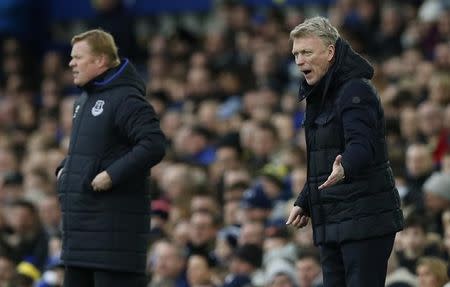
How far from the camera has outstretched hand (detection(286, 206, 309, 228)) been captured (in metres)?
7.10

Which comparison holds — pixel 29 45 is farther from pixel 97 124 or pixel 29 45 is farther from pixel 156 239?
pixel 97 124

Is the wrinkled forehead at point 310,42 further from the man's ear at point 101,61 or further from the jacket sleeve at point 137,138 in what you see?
the man's ear at point 101,61

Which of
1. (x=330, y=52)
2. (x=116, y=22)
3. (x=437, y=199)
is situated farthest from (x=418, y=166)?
(x=116, y=22)

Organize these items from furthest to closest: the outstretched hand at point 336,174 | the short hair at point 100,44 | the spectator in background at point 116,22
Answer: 1. the spectator in background at point 116,22
2. the short hair at point 100,44
3. the outstretched hand at point 336,174

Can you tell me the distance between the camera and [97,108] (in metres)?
7.93

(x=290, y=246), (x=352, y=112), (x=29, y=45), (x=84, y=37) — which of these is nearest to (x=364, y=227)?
(x=352, y=112)

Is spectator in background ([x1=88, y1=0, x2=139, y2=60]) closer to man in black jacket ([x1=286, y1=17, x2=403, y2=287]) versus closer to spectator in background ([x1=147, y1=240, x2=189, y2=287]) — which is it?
spectator in background ([x1=147, y1=240, x2=189, y2=287])

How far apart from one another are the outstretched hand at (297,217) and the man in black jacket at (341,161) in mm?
83

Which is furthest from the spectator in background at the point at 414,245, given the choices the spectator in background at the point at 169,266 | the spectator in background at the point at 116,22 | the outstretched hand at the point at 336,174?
the spectator in background at the point at 116,22

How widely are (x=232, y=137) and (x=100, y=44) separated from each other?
6.09m

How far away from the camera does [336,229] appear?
22.6ft

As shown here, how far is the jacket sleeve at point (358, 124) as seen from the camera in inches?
262

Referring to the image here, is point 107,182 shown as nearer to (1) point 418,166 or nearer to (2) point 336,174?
(2) point 336,174

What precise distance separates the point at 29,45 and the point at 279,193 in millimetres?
8547
